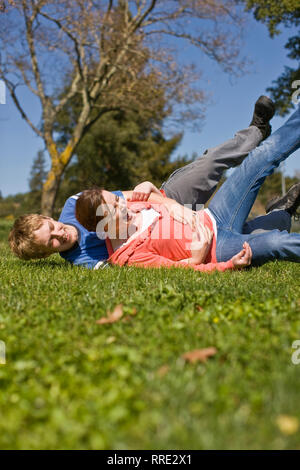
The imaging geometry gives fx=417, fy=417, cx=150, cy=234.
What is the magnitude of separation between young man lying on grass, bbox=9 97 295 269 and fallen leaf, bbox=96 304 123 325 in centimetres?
222

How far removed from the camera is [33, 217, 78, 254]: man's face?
5051mm

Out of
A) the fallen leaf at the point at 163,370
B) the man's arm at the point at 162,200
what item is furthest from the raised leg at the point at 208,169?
the fallen leaf at the point at 163,370

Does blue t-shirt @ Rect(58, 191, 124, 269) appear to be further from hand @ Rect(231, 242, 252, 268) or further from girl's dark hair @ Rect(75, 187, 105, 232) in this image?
hand @ Rect(231, 242, 252, 268)

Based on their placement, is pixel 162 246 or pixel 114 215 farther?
pixel 162 246

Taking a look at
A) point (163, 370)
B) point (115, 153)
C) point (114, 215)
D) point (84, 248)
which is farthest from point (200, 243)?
point (115, 153)

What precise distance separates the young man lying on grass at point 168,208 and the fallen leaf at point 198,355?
304 centimetres

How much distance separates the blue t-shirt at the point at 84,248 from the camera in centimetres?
546

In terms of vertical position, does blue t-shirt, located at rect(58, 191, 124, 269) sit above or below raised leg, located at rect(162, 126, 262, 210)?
below

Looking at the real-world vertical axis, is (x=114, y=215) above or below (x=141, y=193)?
below

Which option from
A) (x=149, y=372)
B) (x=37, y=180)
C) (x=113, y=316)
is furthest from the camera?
(x=37, y=180)

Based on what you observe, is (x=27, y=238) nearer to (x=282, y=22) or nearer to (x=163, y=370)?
(x=163, y=370)

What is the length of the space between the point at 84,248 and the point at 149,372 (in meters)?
3.69

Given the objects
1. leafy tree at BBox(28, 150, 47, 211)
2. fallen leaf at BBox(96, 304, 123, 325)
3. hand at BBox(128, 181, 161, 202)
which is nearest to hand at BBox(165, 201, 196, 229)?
hand at BBox(128, 181, 161, 202)

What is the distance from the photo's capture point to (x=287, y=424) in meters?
1.65
